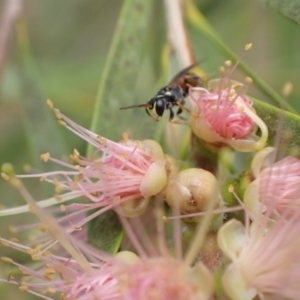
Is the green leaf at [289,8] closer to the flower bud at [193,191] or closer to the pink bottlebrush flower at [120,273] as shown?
the flower bud at [193,191]

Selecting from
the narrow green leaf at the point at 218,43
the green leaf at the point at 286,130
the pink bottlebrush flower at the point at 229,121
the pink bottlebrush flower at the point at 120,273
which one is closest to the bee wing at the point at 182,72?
the narrow green leaf at the point at 218,43

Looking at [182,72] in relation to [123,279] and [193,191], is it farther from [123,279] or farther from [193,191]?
[123,279]

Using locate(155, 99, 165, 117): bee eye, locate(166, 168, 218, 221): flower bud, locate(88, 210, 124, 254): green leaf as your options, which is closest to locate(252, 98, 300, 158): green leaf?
locate(166, 168, 218, 221): flower bud

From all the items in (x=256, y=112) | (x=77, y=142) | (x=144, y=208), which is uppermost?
(x=256, y=112)

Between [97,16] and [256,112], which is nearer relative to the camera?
[256,112]

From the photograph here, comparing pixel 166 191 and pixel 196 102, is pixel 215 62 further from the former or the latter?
pixel 166 191

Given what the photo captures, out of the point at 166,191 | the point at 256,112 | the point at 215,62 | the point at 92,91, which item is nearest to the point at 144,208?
the point at 166,191

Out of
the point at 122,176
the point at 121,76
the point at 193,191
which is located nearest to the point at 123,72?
the point at 121,76
